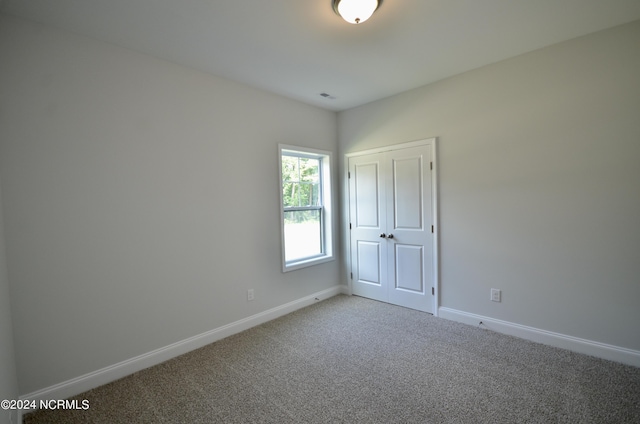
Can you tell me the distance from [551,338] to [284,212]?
302 centimetres

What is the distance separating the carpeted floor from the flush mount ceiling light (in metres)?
2.62

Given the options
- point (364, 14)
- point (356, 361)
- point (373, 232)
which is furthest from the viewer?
point (373, 232)

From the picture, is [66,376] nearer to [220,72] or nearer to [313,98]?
[220,72]

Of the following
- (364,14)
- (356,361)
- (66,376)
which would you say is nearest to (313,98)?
(364,14)

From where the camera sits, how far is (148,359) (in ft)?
8.00

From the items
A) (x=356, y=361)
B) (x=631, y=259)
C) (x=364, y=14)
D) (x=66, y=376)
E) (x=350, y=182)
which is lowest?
(x=356, y=361)

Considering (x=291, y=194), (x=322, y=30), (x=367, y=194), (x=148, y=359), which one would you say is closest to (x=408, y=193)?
(x=367, y=194)

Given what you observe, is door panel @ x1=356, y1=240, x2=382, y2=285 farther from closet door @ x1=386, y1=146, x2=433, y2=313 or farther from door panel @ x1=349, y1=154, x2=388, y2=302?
closet door @ x1=386, y1=146, x2=433, y2=313

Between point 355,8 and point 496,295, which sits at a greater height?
point 355,8

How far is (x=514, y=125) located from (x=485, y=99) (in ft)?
1.31

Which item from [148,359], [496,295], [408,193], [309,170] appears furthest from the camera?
[309,170]

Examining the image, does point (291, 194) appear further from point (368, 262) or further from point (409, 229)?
point (409, 229)

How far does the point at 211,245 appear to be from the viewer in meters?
2.87

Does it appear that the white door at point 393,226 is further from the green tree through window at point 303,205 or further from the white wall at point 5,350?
the white wall at point 5,350
